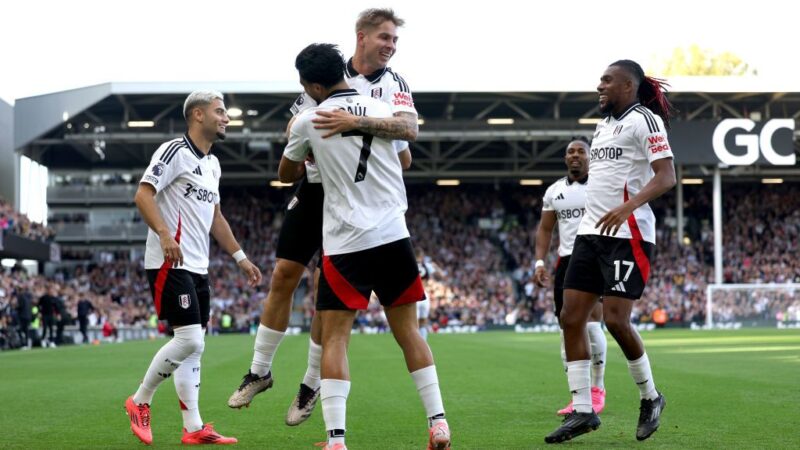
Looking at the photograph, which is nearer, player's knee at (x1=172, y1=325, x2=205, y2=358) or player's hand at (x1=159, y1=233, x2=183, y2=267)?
player's hand at (x1=159, y1=233, x2=183, y2=267)

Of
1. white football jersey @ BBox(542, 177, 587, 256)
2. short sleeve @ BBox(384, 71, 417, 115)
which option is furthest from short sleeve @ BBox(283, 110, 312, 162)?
white football jersey @ BBox(542, 177, 587, 256)

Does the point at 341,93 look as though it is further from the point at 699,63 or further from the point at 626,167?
the point at 699,63

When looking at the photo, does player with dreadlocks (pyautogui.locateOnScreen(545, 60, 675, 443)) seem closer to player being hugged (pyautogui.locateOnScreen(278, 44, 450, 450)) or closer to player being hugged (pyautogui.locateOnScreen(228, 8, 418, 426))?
player being hugged (pyautogui.locateOnScreen(228, 8, 418, 426))

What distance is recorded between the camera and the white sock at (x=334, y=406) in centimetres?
543

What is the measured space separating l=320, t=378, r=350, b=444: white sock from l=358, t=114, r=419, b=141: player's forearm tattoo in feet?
4.51

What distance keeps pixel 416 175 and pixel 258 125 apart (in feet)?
→ 29.8

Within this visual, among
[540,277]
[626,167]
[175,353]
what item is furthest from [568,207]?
[175,353]

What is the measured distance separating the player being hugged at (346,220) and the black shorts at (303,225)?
1136mm

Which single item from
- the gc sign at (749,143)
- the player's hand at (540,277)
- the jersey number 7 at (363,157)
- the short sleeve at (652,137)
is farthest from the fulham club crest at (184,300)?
the gc sign at (749,143)

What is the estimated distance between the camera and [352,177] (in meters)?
5.51

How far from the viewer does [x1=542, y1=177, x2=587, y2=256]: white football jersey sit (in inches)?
380

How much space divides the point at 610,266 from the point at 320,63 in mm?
2667

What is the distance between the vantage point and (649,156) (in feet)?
22.7

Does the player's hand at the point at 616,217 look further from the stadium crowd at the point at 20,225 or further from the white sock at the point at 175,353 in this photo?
the stadium crowd at the point at 20,225
